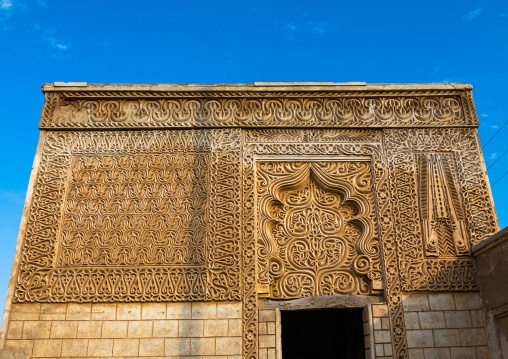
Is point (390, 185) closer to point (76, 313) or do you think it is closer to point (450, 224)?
point (450, 224)

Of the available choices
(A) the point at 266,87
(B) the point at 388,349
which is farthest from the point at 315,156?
(B) the point at 388,349

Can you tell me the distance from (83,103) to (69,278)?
2.43 m

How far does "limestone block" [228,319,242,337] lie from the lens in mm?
5453

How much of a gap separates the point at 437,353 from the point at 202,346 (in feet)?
8.57

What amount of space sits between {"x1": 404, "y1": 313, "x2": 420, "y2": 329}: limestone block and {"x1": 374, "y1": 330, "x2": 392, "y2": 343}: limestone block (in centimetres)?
24

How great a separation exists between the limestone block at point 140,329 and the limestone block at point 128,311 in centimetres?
7

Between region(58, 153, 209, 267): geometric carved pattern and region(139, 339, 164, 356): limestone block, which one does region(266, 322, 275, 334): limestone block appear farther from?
region(139, 339, 164, 356): limestone block

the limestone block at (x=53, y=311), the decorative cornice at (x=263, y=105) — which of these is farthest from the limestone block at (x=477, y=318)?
the limestone block at (x=53, y=311)

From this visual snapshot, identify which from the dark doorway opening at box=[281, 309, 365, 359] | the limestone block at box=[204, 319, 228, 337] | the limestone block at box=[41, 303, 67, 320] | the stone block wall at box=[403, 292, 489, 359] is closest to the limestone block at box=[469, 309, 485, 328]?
the stone block wall at box=[403, 292, 489, 359]

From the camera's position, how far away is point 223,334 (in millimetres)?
5457

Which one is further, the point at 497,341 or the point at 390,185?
the point at 390,185

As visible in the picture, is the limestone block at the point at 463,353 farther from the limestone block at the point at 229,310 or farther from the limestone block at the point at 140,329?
the limestone block at the point at 140,329

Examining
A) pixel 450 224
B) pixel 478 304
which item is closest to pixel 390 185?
pixel 450 224

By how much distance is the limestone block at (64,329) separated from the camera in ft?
17.8
